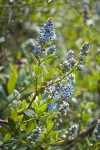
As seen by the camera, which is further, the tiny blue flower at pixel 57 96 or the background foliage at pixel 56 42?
the background foliage at pixel 56 42

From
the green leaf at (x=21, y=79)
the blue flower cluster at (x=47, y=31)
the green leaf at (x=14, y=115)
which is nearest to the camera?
the blue flower cluster at (x=47, y=31)

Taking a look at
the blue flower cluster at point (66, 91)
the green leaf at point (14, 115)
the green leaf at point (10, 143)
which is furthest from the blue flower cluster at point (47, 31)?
the green leaf at point (10, 143)

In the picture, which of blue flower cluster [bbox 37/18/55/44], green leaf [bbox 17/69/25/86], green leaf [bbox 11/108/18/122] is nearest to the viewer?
blue flower cluster [bbox 37/18/55/44]

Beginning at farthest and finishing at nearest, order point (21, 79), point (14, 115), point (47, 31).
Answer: point (21, 79), point (14, 115), point (47, 31)

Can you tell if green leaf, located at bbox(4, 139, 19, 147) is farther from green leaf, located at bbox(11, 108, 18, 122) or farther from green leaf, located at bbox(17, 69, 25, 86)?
green leaf, located at bbox(17, 69, 25, 86)

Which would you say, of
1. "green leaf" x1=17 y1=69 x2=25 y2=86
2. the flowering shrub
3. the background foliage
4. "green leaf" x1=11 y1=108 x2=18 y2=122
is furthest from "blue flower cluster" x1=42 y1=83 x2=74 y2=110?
"green leaf" x1=17 y1=69 x2=25 y2=86

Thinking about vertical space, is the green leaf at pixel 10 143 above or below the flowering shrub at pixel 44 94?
below

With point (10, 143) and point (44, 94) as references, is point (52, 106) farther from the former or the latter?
point (10, 143)

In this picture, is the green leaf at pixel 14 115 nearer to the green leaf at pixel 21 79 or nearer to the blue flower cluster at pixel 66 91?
the blue flower cluster at pixel 66 91

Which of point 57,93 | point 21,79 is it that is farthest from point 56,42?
point 57,93
